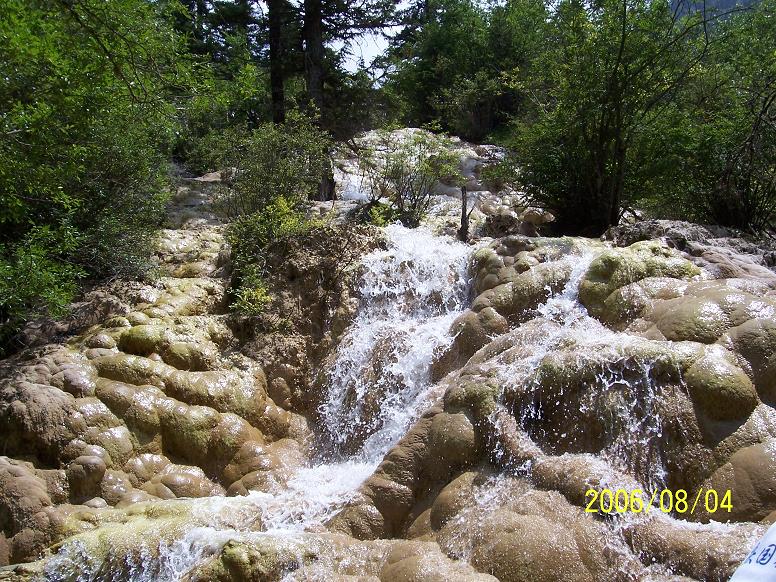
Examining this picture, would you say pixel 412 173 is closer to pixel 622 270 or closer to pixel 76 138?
pixel 622 270

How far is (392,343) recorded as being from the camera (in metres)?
7.21

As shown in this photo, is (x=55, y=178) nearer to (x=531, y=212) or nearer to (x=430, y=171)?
(x=430, y=171)

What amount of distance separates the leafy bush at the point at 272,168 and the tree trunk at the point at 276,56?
2.97m

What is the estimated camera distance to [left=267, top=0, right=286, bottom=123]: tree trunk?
511 inches

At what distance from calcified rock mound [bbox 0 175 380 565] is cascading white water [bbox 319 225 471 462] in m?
0.39

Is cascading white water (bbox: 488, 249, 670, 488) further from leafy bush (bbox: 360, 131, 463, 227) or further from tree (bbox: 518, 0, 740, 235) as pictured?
leafy bush (bbox: 360, 131, 463, 227)

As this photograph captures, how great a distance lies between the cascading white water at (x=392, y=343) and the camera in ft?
22.0

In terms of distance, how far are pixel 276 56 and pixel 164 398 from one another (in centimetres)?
943

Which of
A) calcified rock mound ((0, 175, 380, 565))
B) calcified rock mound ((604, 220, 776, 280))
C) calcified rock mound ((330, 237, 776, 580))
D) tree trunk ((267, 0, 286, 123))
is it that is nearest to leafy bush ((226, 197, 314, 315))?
calcified rock mound ((0, 175, 380, 565))

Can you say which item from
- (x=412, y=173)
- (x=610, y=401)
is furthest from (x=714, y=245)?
(x=412, y=173)

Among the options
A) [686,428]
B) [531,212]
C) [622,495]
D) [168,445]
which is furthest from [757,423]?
[531,212]

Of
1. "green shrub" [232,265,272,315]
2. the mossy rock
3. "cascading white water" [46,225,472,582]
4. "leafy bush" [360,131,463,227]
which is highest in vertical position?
"leafy bush" [360,131,463,227]

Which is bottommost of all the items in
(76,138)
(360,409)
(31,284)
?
(360,409)

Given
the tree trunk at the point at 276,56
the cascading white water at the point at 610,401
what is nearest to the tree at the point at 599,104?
the cascading white water at the point at 610,401
